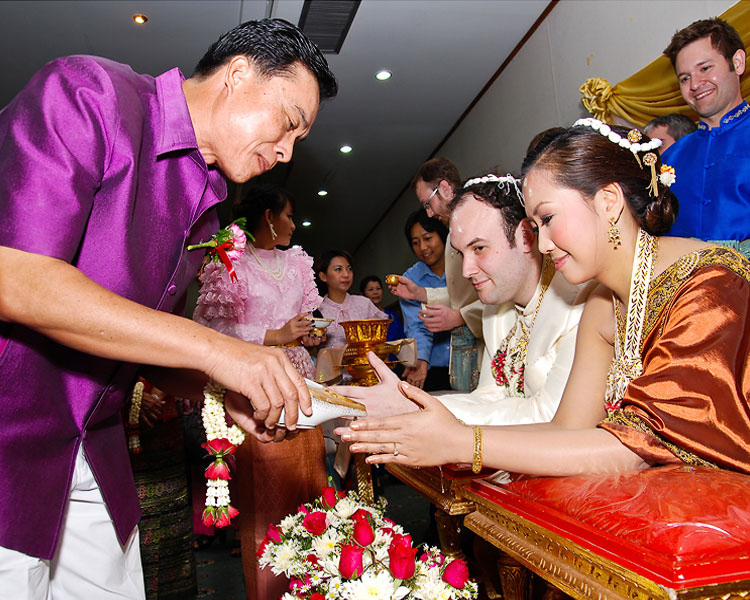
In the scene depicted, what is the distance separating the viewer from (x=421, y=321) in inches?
166

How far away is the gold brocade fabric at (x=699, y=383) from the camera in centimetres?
128

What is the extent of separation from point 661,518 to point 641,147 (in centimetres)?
108

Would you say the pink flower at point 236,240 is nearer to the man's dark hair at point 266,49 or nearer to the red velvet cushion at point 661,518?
the man's dark hair at point 266,49

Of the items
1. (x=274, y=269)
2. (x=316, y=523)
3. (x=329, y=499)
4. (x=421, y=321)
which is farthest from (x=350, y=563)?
(x=421, y=321)

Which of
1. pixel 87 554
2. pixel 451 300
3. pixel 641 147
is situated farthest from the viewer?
pixel 451 300

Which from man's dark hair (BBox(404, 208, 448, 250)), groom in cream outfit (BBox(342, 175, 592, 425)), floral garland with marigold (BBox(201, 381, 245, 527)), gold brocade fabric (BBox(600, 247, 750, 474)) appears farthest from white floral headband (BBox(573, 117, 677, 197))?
Answer: man's dark hair (BBox(404, 208, 448, 250))

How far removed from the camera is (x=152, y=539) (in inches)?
127

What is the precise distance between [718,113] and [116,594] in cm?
319

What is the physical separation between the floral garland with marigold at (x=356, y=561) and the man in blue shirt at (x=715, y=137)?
2098 millimetres

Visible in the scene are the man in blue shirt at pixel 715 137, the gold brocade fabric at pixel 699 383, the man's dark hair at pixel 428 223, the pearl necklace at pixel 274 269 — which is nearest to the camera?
the gold brocade fabric at pixel 699 383

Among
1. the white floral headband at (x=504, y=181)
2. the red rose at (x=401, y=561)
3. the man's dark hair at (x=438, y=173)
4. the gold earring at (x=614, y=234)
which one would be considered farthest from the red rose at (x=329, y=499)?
the man's dark hair at (x=438, y=173)

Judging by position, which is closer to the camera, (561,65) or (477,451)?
(477,451)

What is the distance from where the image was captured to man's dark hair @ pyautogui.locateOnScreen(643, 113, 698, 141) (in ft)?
11.4

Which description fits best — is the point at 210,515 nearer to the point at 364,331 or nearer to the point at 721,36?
the point at 364,331
